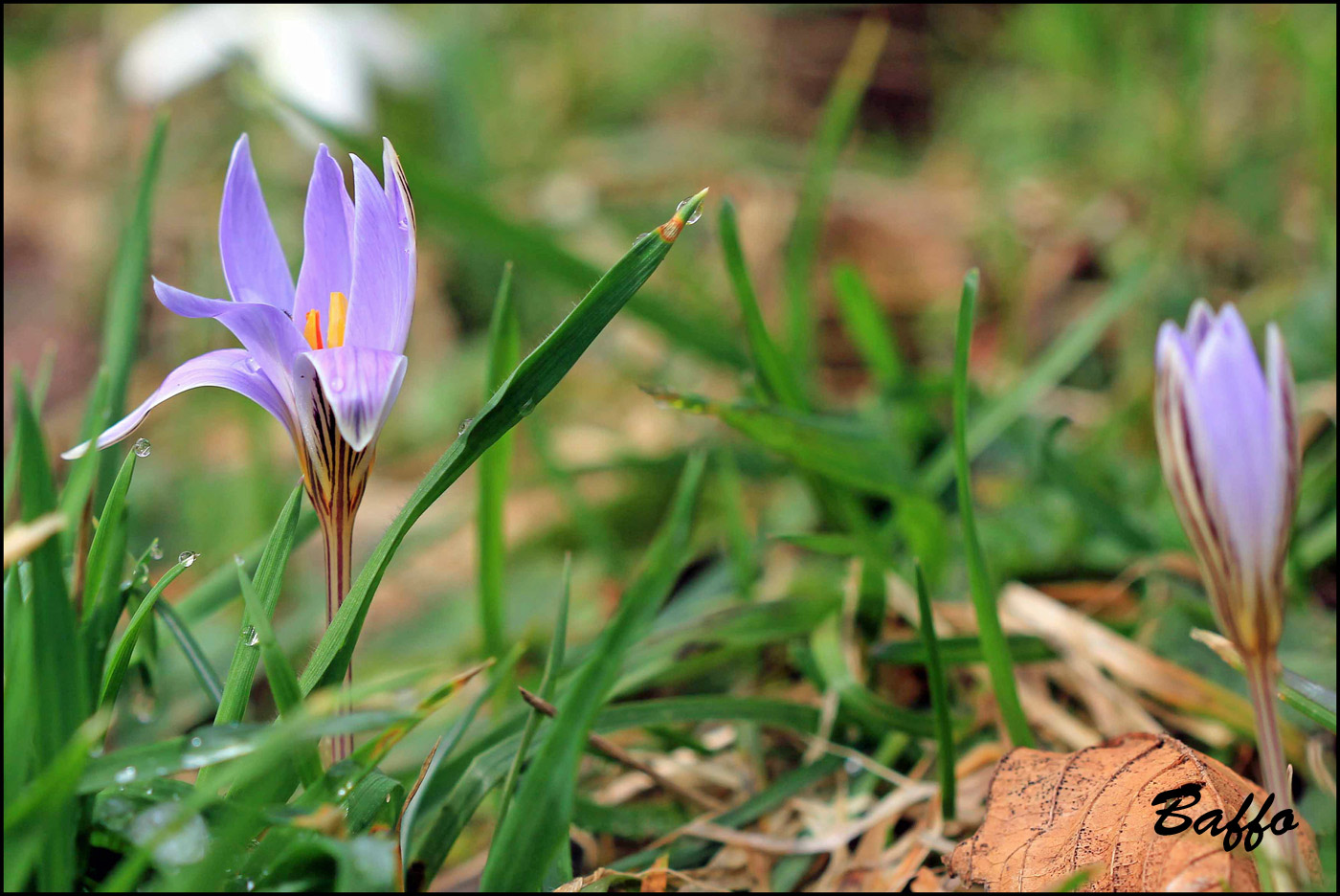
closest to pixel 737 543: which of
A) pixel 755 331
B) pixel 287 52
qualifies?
pixel 755 331

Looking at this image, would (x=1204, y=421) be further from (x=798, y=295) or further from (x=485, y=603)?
(x=798, y=295)

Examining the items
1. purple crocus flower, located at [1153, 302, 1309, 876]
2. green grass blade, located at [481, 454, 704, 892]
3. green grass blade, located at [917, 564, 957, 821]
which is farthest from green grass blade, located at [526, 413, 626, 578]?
purple crocus flower, located at [1153, 302, 1309, 876]

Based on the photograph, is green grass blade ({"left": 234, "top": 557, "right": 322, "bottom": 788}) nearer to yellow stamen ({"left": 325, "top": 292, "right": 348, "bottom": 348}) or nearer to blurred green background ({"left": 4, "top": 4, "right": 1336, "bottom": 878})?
yellow stamen ({"left": 325, "top": 292, "right": 348, "bottom": 348})

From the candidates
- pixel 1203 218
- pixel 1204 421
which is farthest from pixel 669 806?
pixel 1203 218

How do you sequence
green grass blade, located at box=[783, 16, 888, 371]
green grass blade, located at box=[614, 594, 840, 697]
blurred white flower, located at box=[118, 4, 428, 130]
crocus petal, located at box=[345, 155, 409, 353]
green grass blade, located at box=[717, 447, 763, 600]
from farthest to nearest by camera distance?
blurred white flower, located at box=[118, 4, 428, 130] < green grass blade, located at box=[783, 16, 888, 371] < green grass blade, located at box=[717, 447, 763, 600] < green grass blade, located at box=[614, 594, 840, 697] < crocus petal, located at box=[345, 155, 409, 353]

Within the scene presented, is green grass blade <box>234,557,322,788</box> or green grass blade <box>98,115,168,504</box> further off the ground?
green grass blade <box>98,115,168,504</box>
